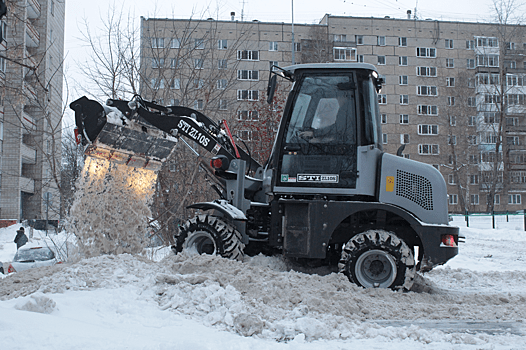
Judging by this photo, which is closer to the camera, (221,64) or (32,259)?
(32,259)

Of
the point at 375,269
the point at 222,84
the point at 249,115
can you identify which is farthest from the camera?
the point at 249,115

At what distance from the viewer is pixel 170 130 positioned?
26.1 ft

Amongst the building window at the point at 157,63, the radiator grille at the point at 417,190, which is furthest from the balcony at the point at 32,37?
the radiator grille at the point at 417,190

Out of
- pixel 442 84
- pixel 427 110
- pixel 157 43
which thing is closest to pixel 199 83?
pixel 157 43

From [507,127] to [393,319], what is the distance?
2015 inches

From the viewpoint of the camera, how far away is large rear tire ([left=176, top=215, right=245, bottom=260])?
7246mm

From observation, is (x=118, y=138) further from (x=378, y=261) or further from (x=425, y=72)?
(x=425, y=72)

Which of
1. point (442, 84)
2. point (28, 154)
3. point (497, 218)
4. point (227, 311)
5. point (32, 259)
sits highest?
point (442, 84)

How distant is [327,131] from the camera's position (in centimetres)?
696

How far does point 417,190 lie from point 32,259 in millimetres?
11224

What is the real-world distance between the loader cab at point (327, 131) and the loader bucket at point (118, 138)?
84.9 inches

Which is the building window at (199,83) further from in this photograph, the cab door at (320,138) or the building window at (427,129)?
the building window at (427,129)

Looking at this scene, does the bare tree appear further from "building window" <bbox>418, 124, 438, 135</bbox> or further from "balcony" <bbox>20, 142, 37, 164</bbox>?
"balcony" <bbox>20, 142, 37, 164</bbox>

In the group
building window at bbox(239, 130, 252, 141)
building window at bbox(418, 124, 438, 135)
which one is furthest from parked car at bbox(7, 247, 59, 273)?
building window at bbox(418, 124, 438, 135)
